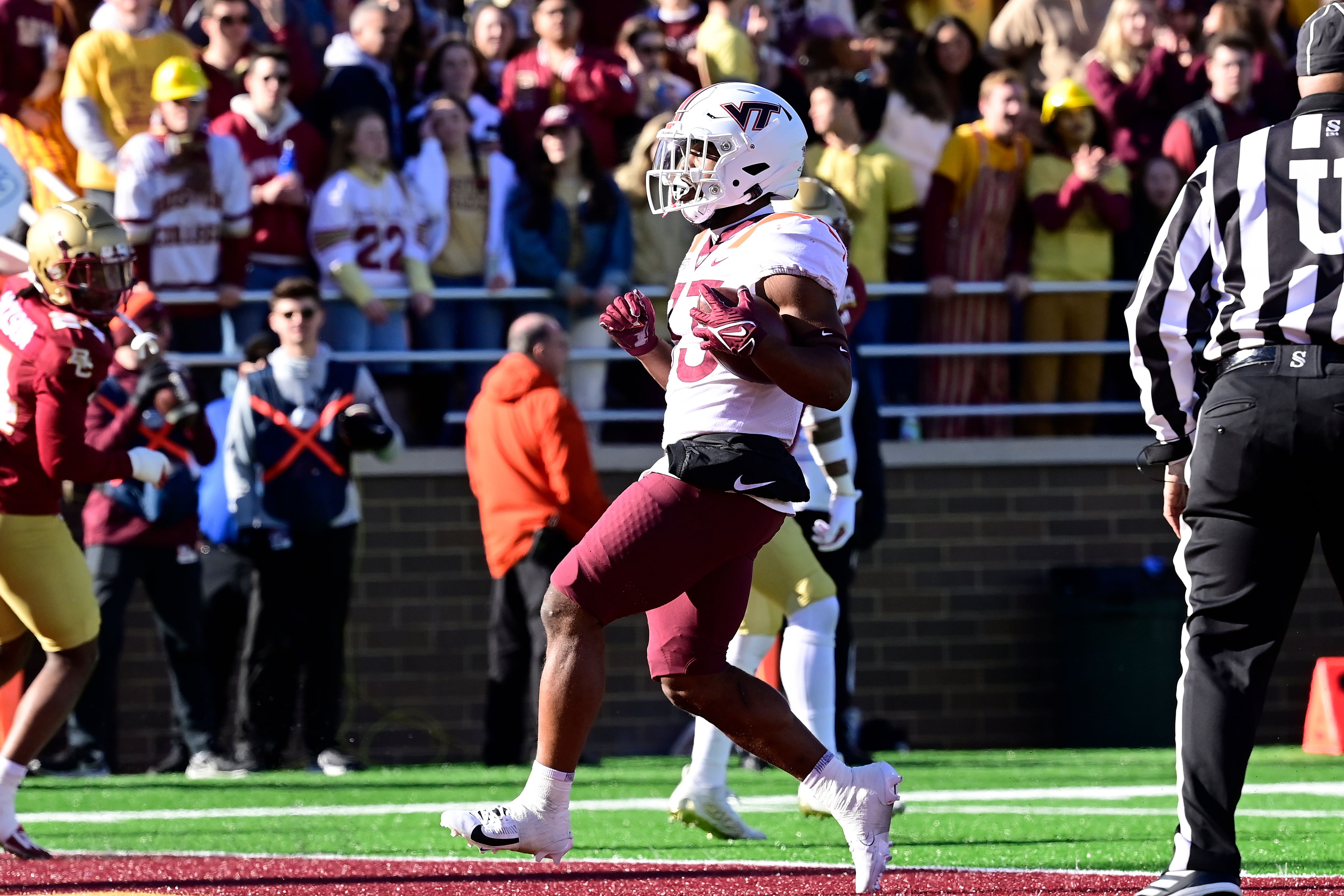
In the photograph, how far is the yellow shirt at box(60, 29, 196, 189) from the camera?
1066 centimetres

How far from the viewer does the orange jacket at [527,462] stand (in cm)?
974

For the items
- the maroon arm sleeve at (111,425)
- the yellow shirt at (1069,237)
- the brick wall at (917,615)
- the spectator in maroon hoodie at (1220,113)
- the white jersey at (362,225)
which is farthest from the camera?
the spectator in maroon hoodie at (1220,113)

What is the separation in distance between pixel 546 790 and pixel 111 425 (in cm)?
520

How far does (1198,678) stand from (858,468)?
462 cm

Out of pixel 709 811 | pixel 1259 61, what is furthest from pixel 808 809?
pixel 1259 61

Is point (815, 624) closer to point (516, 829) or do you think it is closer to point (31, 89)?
point (516, 829)

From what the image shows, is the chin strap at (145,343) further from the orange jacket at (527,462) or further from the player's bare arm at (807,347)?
the player's bare arm at (807,347)

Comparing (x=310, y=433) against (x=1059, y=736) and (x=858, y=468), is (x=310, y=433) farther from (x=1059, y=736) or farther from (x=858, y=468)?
(x=1059, y=736)

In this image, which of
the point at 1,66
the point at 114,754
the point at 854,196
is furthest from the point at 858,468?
the point at 1,66

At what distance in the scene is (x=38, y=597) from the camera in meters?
6.35

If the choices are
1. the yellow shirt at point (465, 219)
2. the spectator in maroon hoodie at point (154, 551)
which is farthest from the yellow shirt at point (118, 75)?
the yellow shirt at point (465, 219)

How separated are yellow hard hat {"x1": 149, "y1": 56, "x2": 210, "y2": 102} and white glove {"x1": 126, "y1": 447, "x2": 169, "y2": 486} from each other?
3.82 metres

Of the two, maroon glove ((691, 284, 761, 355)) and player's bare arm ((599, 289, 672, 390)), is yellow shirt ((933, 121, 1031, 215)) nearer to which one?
player's bare arm ((599, 289, 672, 390))

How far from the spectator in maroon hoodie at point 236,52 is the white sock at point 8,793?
18.0ft
